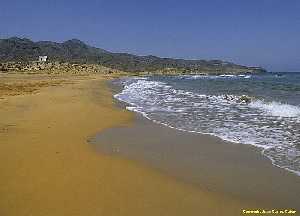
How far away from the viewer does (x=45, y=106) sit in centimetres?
1574

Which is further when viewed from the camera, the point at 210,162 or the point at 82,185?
the point at 210,162

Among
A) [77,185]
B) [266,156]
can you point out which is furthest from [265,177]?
[77,185]

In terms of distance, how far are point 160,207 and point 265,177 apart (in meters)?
2.26

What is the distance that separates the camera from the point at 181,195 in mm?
5457

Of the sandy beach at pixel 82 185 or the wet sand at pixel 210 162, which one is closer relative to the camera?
the sandy beach at pixel 82 185

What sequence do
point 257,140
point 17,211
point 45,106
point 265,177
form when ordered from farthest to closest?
1. point 45,106
2. point 257,140
3. point 265,177
4. point 17,211

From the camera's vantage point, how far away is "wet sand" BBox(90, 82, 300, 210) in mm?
5641

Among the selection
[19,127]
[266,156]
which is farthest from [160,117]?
[266,156]

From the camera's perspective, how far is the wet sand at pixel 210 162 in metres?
5.64

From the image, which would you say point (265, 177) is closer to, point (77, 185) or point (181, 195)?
point (181, 195)

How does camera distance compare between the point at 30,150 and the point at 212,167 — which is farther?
the point at 30,150

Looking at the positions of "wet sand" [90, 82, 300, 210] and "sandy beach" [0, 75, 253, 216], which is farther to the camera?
"wet sand" [90, 82, 300, 210]

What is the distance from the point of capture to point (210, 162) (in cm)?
740

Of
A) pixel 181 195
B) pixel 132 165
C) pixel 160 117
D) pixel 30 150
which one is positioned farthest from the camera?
pixel 160 117
